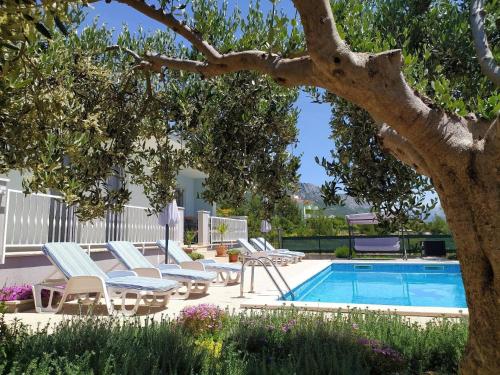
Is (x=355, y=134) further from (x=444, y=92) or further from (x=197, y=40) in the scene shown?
(x=197, y=40)

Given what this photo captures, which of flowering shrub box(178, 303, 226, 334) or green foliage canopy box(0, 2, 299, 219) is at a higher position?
green foliage canopy box(0, 2, 299, 219)

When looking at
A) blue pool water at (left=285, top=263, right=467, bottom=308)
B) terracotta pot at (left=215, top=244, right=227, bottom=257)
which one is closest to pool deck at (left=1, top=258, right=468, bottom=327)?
blue pool water at (left=285, top=263, right=467, bottom=308)

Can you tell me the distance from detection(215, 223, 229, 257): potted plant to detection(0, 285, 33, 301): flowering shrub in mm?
11373

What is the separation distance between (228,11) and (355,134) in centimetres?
210

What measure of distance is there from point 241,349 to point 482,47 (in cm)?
380

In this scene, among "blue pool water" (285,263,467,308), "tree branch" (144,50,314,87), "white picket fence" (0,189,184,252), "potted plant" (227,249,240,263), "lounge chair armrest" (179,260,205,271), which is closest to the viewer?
"tree branch" (144,50,314,87)

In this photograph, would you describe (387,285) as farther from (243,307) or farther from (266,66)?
(266,66)

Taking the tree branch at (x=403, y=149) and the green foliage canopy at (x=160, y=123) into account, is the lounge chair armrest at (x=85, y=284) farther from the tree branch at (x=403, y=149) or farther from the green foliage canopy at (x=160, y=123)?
the tree branch at (x=403, y=149)

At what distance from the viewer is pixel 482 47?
10.4 ft

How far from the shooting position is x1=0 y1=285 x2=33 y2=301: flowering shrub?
316 inches

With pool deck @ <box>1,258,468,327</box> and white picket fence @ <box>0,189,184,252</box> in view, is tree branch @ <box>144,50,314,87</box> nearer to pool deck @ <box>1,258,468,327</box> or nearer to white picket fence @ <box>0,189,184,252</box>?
pool deck @ <box>1,258,468,327</box>

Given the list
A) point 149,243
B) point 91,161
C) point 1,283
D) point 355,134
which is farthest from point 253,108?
point 149,243

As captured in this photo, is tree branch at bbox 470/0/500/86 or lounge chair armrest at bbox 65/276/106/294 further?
lounge chair armrest at bbox 65/276/106/294

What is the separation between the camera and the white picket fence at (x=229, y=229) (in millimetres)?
20562
